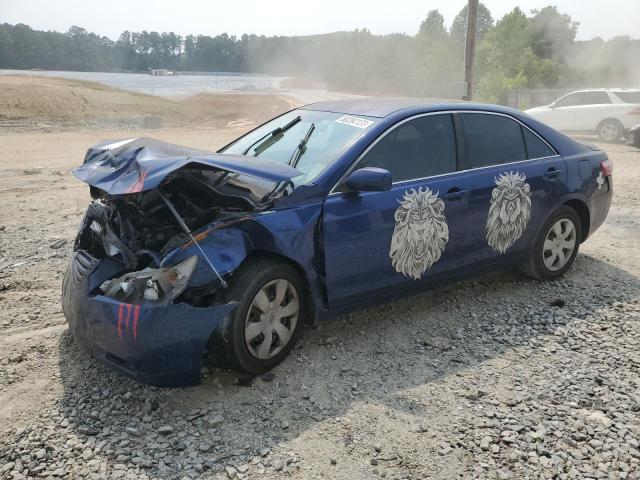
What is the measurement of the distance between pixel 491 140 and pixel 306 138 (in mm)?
1542

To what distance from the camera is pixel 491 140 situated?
475 cm

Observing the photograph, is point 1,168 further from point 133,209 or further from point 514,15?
point 514,15

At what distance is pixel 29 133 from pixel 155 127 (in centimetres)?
509

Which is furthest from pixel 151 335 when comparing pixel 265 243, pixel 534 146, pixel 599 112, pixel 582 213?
pixel 599 112

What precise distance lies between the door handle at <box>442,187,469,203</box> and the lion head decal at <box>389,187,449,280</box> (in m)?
0.08

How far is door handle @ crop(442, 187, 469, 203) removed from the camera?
169 inches

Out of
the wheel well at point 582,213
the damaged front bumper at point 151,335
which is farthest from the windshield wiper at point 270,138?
the wheel well at point 582,213

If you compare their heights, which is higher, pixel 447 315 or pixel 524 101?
pixel 524 101

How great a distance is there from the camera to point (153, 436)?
3072 millimetres

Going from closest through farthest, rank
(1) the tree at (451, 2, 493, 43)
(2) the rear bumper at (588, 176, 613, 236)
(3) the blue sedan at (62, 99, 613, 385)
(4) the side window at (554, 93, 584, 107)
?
(3) the blue sedan at (62, 99, 613, 385) → (2) the rear bumper at (588, 176, 613, 236) → (4) the side window at (554, 93, 584, 107) → (1) the tree at (451, 2, 493, 43)

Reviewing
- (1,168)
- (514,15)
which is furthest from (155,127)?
(514,15)

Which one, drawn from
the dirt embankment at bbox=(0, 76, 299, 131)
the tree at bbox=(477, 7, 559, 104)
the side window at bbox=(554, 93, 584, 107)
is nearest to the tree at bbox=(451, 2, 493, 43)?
the tree at bbox=(477, 7, 559, 104)

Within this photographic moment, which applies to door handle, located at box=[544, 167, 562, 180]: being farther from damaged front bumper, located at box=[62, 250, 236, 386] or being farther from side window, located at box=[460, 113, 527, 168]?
damaged front bumper, located at box=[62, 250, 236, 386]

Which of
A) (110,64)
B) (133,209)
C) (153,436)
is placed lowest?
(153,436)
